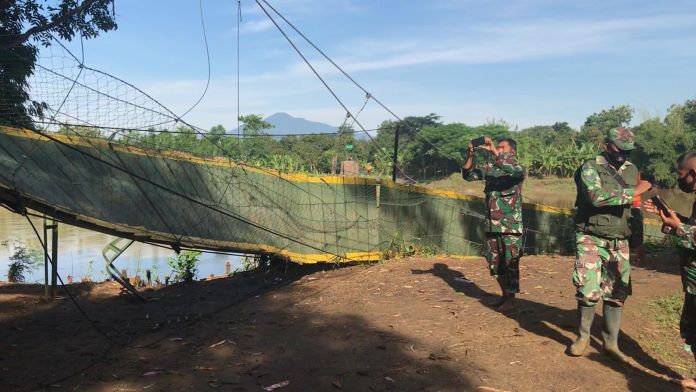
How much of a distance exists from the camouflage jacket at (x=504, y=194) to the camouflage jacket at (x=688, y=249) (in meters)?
1.74

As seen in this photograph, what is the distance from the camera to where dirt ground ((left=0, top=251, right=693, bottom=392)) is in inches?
140

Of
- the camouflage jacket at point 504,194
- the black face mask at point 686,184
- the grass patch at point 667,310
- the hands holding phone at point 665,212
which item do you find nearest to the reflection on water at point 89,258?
the camouflage jacket at point 504,194

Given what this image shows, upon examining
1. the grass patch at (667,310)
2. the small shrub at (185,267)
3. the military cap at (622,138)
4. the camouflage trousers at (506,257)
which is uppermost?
the military cap at (622,138)

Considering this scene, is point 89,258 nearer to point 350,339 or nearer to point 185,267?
point 185,267

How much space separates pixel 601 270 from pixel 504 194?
1533 millimetres

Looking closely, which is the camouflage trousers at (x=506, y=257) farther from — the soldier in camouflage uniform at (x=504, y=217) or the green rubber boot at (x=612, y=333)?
the green rubber boot at (x=612, y=333)

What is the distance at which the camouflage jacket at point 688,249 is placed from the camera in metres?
3.15

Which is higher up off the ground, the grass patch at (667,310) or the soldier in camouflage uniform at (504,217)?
the soldier in camouflage uniform at (504,217)

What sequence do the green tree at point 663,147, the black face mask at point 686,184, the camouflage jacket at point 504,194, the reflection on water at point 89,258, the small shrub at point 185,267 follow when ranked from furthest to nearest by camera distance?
the green tree at point 663,147 → the reflection on water at point 89,258 → the small shrub at point 185,267 → the camouflage jacket at point 504,194 → the black face mask at point 686,184

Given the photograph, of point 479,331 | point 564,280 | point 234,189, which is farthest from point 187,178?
point 564,280

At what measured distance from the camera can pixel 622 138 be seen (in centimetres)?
377

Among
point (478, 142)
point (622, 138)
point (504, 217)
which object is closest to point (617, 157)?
point (622, 138)

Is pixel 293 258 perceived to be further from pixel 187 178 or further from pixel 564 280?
pixel 564 280

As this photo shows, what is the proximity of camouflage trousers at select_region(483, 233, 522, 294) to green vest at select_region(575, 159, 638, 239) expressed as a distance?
3.77ft
